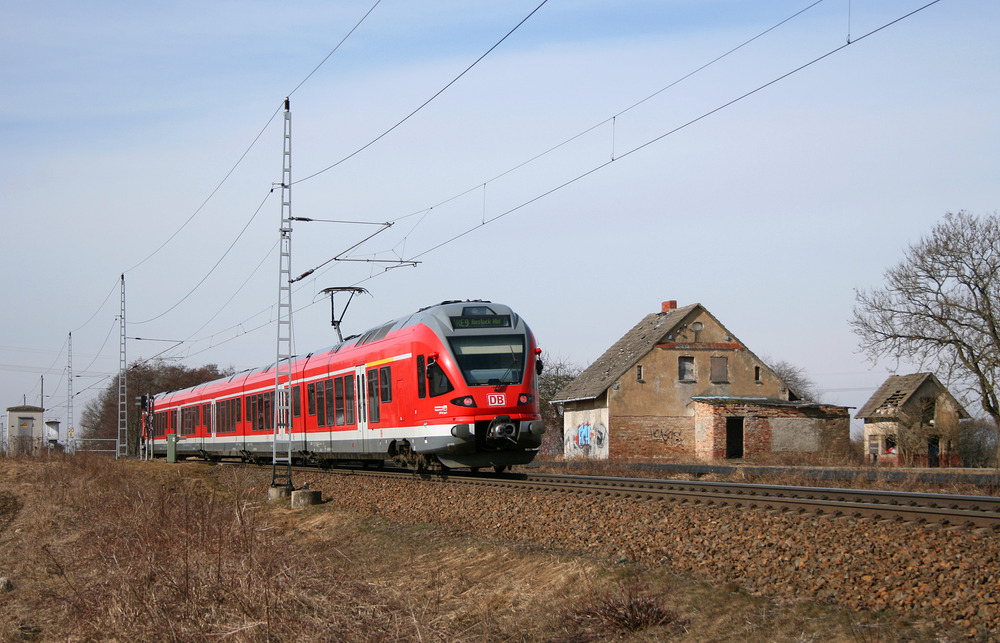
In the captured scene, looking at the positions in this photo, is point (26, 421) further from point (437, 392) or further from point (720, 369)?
point (437, 392)

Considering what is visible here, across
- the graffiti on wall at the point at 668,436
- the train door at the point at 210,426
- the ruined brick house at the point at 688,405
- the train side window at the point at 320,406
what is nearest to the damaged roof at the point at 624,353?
the ruined brick house at the point at 688,405

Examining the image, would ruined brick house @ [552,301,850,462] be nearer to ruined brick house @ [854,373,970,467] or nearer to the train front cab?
ruined brick house @ [854,373,970,467]

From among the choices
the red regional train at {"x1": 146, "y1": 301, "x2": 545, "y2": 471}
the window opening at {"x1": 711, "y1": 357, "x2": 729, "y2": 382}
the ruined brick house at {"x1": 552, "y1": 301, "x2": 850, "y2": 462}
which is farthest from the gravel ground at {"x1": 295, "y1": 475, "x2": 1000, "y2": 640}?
the window opening at {"x1": 711, "y1": 357, "x2": 729, "y2": 382}

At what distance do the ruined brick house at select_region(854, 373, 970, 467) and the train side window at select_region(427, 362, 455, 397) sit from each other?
96.7ft

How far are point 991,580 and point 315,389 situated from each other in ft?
67.7

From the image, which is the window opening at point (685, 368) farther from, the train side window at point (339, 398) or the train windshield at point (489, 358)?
the train windshield at point (489, 358)

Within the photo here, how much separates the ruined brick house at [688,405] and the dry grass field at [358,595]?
30.3m

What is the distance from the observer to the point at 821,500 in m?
11.5

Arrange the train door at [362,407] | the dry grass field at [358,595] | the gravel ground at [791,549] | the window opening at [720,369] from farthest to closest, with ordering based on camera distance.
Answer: the window opening at [720,369] → the train door at [362,407] → the dry grass field at [358,595] → the gravel ground at [791,549]

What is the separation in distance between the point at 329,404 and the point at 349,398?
176cm

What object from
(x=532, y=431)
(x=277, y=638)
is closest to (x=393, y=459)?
(x=532, y=431)

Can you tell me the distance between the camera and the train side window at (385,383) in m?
20.6

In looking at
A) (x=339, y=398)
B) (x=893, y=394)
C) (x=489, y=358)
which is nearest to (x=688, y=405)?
(x=893, y=394)

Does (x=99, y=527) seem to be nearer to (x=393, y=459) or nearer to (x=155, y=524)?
(x=155, y=524)
